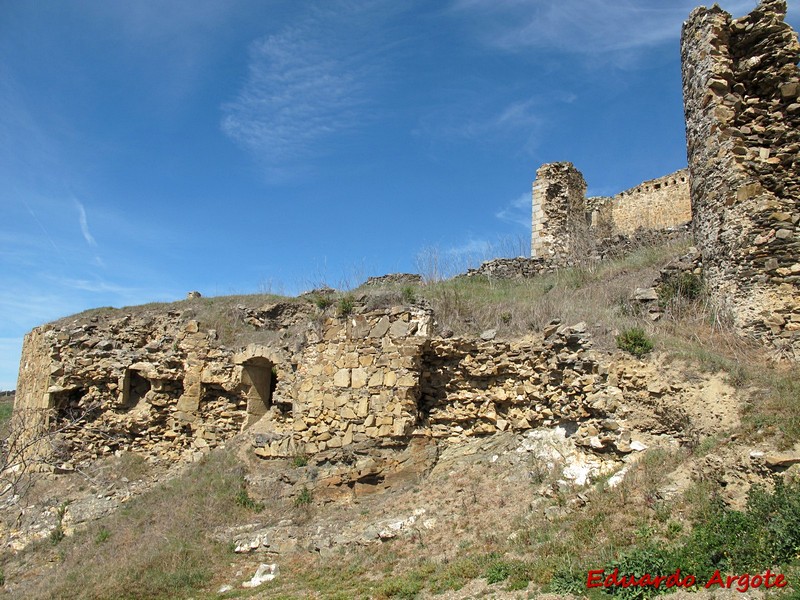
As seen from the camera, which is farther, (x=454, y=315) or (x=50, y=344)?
(x=50, y=344)

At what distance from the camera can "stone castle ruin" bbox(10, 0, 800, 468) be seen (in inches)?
368

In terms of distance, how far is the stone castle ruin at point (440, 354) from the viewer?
9352 millimetres

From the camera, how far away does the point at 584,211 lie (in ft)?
70.0

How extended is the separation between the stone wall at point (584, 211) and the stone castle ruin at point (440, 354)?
90.7 inches

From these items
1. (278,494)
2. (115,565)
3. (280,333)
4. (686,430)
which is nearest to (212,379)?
(280,333)

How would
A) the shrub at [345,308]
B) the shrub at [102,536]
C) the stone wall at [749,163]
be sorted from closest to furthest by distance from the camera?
1. the stone wall at [749,163]
2. the shrub at [102,536]
3. the shrub at [345,308]

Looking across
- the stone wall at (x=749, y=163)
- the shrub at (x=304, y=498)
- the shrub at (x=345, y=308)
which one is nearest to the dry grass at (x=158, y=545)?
the shrub at (x=304, y=498)

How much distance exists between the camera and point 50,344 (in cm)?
1516

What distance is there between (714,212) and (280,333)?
963cm

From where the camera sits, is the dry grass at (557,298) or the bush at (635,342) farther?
the dry grass at (557,298)

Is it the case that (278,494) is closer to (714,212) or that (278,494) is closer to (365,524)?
(365,524)

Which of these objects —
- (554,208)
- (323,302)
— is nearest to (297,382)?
(323,302)

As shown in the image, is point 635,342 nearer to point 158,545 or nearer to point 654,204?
point 158,545

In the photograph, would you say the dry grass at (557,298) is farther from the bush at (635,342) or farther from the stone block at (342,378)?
the stone block at (342,378)
